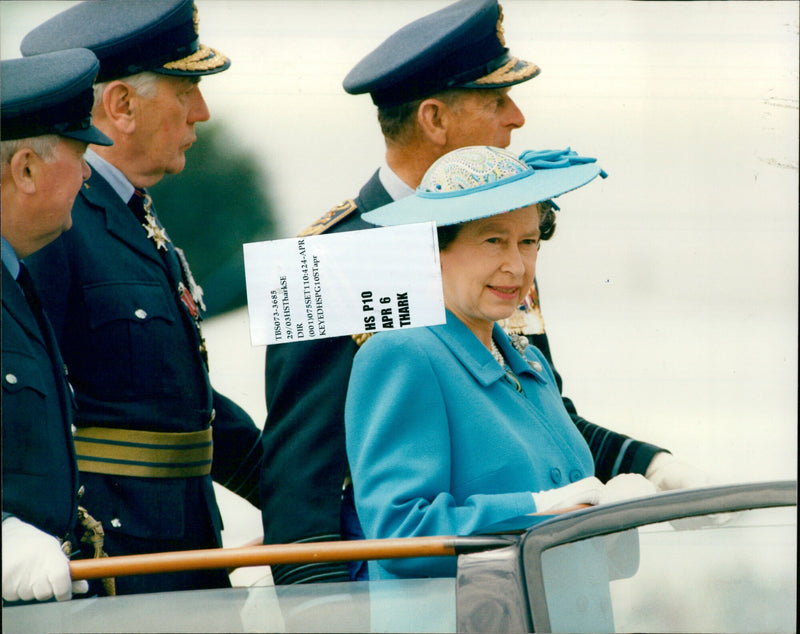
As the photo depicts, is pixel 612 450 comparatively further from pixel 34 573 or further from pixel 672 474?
pixel 34 573

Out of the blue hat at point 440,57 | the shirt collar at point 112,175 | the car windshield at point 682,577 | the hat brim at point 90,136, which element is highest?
the blue hat at point 440,57

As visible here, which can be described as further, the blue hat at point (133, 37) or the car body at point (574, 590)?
the blue hat at point (133, 37)

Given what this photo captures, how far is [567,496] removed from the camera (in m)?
2.29

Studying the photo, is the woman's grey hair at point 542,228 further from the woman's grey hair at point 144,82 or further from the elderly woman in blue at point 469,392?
the woman's grey hair at point 144,82

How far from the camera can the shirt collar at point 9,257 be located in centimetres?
236

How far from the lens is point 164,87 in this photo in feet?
8.18

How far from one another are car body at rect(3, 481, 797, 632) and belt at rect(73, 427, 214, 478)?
316 millimetres

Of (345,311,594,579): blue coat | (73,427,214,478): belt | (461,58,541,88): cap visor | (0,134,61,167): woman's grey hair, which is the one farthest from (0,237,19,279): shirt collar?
(461,58,541,88): cap visor

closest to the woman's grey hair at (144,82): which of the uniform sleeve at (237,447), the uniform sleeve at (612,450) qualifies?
the uniform sleeve at (237,447)

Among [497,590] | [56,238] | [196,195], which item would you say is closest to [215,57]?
[196,195]

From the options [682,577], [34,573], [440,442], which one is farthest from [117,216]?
[682,577]

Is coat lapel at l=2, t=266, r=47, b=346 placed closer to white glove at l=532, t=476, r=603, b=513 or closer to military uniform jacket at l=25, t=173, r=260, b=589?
military uniform jacket at l=25, t=173, r=260, b=589

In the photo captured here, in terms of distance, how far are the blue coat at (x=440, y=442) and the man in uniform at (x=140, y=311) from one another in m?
0.36

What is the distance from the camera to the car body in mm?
2023
